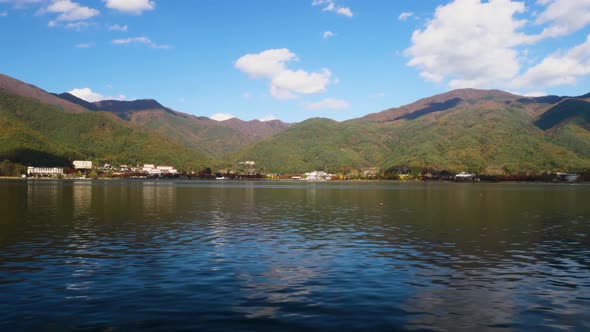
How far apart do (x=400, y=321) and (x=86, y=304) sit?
564 inches

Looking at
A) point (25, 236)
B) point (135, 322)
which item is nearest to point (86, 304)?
point (135, 322)

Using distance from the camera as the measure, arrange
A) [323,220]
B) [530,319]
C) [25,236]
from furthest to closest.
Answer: [323,220] → [25,236] → [530,319]

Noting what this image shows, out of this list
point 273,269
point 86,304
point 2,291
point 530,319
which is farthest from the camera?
point 273,269

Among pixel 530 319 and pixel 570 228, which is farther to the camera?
pixel 570 228

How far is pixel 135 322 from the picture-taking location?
18.4 meters

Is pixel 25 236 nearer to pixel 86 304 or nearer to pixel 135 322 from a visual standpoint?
pixel 86 304

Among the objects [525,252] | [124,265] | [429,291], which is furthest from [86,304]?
[525,252]

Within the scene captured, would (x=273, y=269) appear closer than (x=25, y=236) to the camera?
Yes

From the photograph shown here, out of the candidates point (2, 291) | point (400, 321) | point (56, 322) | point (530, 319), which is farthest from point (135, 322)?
point (530, 319)

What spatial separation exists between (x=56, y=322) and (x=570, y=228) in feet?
185

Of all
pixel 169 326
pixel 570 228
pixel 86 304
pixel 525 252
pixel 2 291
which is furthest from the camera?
pixel 570 228

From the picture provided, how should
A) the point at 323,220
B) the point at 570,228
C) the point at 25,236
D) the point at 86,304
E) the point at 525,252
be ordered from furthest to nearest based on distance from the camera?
the point at 323,220, the point at 570,228, the point at 25,236, the point at 525,252, the point at 86,304

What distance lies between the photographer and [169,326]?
18047 millimetres

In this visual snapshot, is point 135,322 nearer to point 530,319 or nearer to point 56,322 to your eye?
point 56,322
